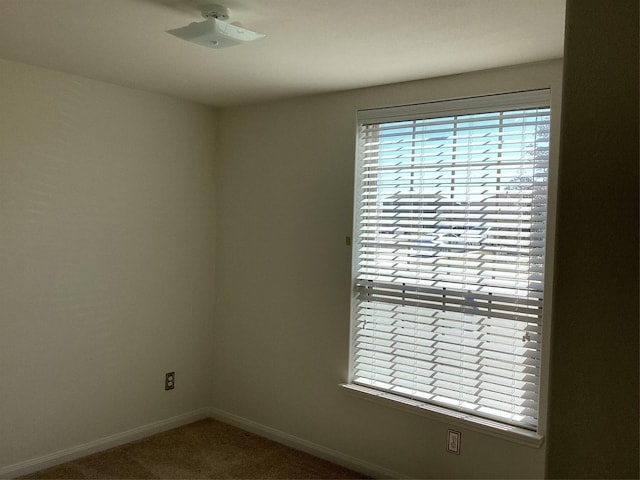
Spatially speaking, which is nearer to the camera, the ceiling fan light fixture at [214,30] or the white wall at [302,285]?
the ceiling fan light fixture at [214,30]

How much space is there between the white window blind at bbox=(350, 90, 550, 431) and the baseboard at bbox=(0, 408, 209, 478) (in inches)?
53.5

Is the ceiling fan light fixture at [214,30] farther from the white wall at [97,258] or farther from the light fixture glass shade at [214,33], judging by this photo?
the white wall at [97,258]

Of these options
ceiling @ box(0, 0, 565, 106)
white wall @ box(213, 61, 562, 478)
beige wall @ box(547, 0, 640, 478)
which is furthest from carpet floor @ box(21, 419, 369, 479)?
beige wall @ box(547, 0, 640, 478)

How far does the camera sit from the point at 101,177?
11.5ft

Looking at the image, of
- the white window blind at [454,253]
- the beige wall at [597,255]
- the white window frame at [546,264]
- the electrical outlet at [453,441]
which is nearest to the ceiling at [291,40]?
the white window frame at [546,264]

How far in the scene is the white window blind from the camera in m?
2.85

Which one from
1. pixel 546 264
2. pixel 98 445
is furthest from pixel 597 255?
pixel 98 445

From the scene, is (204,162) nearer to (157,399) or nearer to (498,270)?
(157,399)

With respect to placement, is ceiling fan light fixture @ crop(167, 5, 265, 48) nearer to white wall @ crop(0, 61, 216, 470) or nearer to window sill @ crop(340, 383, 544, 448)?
white wall @ crop(0, 61, 216, 470)

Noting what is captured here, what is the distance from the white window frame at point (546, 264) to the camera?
2748 mm

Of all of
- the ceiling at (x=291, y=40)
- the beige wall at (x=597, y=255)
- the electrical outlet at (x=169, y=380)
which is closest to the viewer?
the beige wall at (x=597, y=255)

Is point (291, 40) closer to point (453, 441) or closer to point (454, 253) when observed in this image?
point (454, 253)

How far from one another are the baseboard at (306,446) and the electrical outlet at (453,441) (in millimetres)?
347

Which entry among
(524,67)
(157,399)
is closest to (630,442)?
(524,67)
